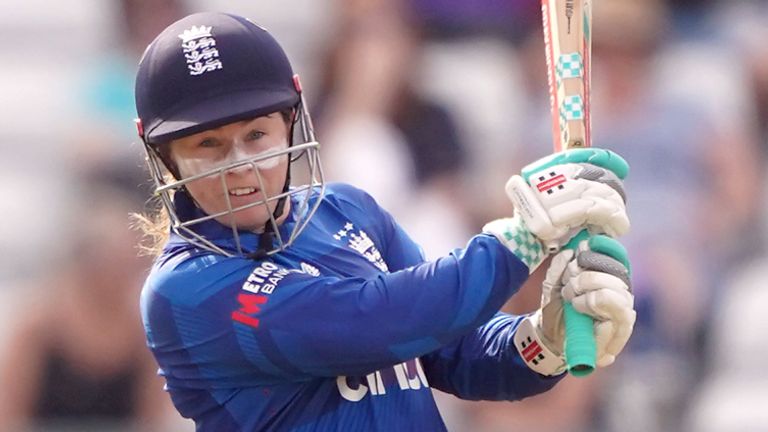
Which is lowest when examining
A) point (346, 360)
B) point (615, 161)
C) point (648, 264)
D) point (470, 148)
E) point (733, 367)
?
point (733, 367)

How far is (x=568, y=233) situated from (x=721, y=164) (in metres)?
3.29

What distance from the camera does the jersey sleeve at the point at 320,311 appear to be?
264 centimetres

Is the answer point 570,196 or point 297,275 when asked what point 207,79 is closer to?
point 297,275

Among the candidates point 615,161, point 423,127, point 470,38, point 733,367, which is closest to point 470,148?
point 423,127

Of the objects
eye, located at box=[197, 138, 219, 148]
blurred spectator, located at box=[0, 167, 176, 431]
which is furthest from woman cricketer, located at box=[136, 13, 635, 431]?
blurred spectator, located at box=[0, 167, 176, 431]

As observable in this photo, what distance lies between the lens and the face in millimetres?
2814

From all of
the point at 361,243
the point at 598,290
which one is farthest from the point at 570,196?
the point at 361,243

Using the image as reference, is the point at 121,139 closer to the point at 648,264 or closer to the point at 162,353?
the point at 648,264

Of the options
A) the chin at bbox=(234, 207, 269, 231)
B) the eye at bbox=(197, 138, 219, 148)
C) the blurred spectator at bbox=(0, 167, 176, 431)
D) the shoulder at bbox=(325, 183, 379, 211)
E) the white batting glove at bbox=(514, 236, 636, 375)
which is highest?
the eye at bbox=(197, 138, 219, 148)

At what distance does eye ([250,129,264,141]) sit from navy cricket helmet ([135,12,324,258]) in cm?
5

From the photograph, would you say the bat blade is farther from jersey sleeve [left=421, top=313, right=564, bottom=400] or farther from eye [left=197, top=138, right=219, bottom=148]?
eye [left=197, top=138, right=219, bottom=148]

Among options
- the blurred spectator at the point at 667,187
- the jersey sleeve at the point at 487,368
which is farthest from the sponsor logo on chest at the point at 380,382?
the blurred spectator at the point at 667,187

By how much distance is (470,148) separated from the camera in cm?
583

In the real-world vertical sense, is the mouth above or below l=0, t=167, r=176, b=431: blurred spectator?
above
